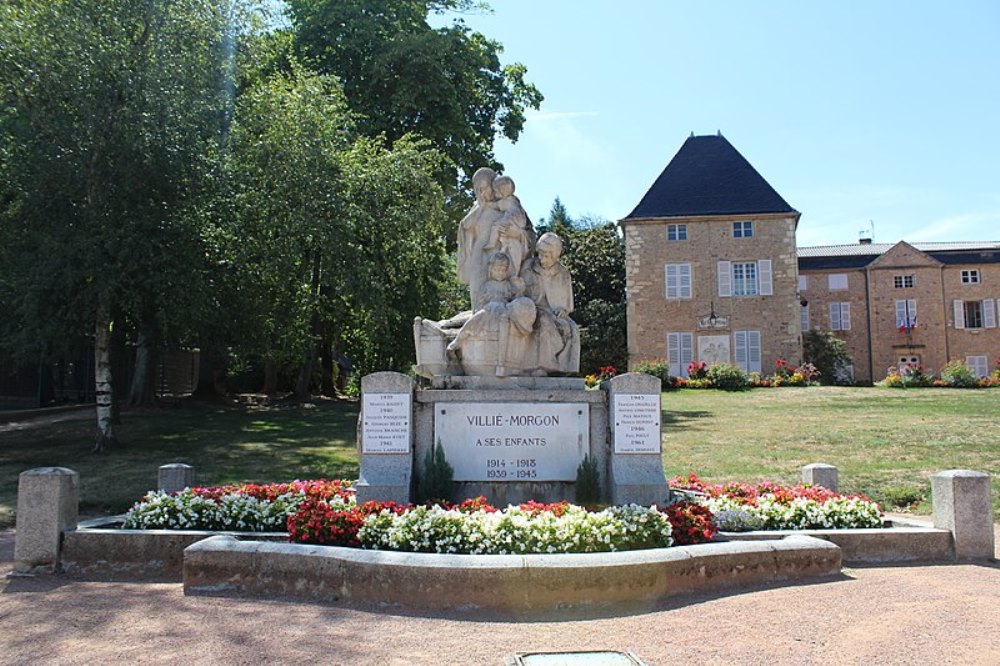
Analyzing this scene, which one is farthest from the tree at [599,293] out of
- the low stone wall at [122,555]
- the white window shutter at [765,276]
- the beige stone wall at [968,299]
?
the low stone wall at [122,555]

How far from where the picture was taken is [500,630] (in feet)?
17.8

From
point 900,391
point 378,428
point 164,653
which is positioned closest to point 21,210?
point 378,428

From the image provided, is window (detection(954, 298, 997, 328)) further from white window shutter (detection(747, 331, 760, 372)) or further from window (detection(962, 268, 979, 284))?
white window shutter (detection(747, 331, 760, 372))

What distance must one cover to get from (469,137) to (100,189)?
13.9 m

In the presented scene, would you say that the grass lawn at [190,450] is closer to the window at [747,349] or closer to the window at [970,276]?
the window at [747,349]

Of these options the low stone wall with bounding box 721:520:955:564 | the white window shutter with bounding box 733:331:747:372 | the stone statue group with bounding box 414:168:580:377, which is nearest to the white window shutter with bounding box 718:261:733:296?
the white window shutter with bounding box 733:331:747:372

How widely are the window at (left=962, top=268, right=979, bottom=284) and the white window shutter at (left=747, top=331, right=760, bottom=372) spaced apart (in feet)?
47.5

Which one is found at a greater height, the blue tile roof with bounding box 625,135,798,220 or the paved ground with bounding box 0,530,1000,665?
the blue tile roof with bounding box 625,135,798,220

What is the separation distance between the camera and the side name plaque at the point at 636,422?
836cm

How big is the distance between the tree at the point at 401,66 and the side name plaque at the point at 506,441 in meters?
18.3

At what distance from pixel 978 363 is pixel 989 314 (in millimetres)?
2657

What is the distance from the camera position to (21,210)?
16.0 meters

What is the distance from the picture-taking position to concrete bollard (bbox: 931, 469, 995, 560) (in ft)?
24.1

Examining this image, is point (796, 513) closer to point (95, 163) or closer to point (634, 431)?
point (634, 431)
